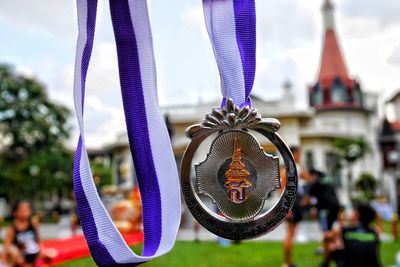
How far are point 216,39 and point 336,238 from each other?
3722mm

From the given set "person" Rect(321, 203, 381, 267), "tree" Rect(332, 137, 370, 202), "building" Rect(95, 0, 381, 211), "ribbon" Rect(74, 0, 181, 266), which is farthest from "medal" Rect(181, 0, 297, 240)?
"tree" Rect(332, 137, 370, 202)

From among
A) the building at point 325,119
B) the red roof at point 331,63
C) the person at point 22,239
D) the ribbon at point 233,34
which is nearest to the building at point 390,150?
the building at point 325,119

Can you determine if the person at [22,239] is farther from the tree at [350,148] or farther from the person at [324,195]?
the tree at [350,148]

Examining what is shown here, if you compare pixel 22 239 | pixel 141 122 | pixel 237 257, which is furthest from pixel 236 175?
pixel 237 257

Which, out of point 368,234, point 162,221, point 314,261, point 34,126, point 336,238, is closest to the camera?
point 162,221

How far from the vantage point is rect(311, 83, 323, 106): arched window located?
24469 millimetres

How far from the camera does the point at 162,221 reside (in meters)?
0.88

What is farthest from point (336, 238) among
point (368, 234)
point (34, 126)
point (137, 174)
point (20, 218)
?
point (34, 126)

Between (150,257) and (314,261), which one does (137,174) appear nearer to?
(150,257)

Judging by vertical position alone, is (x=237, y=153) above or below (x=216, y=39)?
below

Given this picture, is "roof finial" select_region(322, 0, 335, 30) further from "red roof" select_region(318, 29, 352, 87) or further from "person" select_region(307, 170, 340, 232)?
"person" select_region(307, 170, 340, 232)

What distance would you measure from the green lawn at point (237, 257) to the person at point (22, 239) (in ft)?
2.21

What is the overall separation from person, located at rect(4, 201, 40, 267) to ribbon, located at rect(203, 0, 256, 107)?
3892mm

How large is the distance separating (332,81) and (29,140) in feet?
51.2
